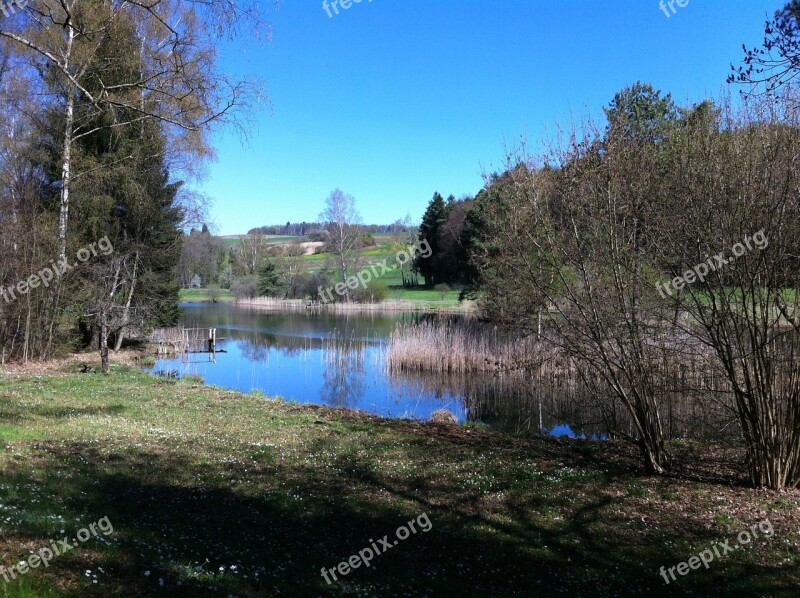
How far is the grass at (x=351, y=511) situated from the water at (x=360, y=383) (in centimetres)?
176

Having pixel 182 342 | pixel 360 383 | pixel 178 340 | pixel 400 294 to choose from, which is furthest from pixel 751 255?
pixel 400 294

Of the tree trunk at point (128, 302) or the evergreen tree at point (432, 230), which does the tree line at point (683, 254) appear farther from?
the evergreen tree at point (432, 230)

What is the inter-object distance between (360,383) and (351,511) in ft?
46.2

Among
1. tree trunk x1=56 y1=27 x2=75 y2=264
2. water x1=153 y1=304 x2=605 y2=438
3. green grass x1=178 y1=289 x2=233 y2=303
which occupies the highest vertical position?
tree trunk x1=56 y1=27 x2=75 y2=264

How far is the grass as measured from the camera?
4.14m

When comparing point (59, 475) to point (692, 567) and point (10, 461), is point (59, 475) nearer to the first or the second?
point (10, 461)

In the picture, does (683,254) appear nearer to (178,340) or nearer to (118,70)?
(118,70)

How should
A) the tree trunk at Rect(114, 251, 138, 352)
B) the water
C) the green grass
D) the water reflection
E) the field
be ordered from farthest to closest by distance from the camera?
the green grass, the field, the tree trunk at Rect(114, 251, 138, 352), the water, the water reflection

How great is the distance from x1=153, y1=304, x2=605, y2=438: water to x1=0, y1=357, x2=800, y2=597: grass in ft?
5.78

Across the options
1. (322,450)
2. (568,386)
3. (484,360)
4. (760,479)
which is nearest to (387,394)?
(484,360)

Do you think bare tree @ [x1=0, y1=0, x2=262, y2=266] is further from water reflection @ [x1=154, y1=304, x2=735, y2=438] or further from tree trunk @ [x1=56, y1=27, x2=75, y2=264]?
water reflection @ [x1=154, y1=304, x2=735, y2=438]

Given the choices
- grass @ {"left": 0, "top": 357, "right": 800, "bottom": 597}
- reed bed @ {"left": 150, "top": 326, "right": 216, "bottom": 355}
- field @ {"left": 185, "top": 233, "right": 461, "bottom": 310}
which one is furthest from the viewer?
field @ {"left": 185, "top": 233, "right": 461, "bottom": 310}

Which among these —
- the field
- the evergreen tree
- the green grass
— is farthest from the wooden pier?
the green grass

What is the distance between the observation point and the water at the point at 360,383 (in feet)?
48.8
